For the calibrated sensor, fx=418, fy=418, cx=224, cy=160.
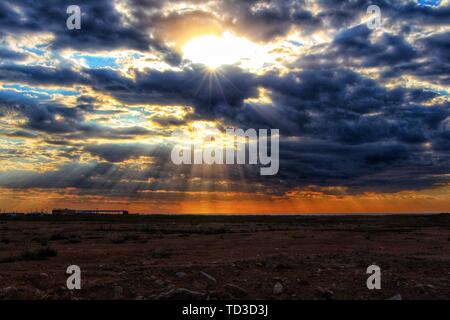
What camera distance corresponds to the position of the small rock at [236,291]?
10414 millimetres

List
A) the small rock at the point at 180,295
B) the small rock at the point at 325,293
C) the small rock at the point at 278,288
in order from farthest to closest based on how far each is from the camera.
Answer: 1. the small rock at the point at 278,288
2. the small rock at the point at 325,293
3. the small rock at the point at 180,295

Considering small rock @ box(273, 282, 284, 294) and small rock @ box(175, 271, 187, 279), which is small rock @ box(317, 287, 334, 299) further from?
small rock @ box(175, 271, 187, 279)

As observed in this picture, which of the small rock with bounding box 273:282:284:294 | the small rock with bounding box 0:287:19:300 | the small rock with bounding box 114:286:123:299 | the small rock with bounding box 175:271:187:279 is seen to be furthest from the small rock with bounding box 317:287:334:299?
the small rock with bounding box 0:287:19:300

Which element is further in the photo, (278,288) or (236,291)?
(278,288)

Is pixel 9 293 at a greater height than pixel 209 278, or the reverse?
pixel 209 278

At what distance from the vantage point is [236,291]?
10516 mm

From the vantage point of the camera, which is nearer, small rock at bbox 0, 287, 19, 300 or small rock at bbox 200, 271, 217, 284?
small rock at bbox 0, 287, 19, 300

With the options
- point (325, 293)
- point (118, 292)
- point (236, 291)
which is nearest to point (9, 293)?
point (118, 292)

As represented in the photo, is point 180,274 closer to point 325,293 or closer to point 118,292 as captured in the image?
point 118,292

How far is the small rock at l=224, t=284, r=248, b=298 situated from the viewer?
34.2 feet

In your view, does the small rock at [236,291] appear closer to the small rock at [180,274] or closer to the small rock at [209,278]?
the small rock at [209,278]

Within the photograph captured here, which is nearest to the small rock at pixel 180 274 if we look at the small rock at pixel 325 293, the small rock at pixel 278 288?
the small rock at pixel 278 288
